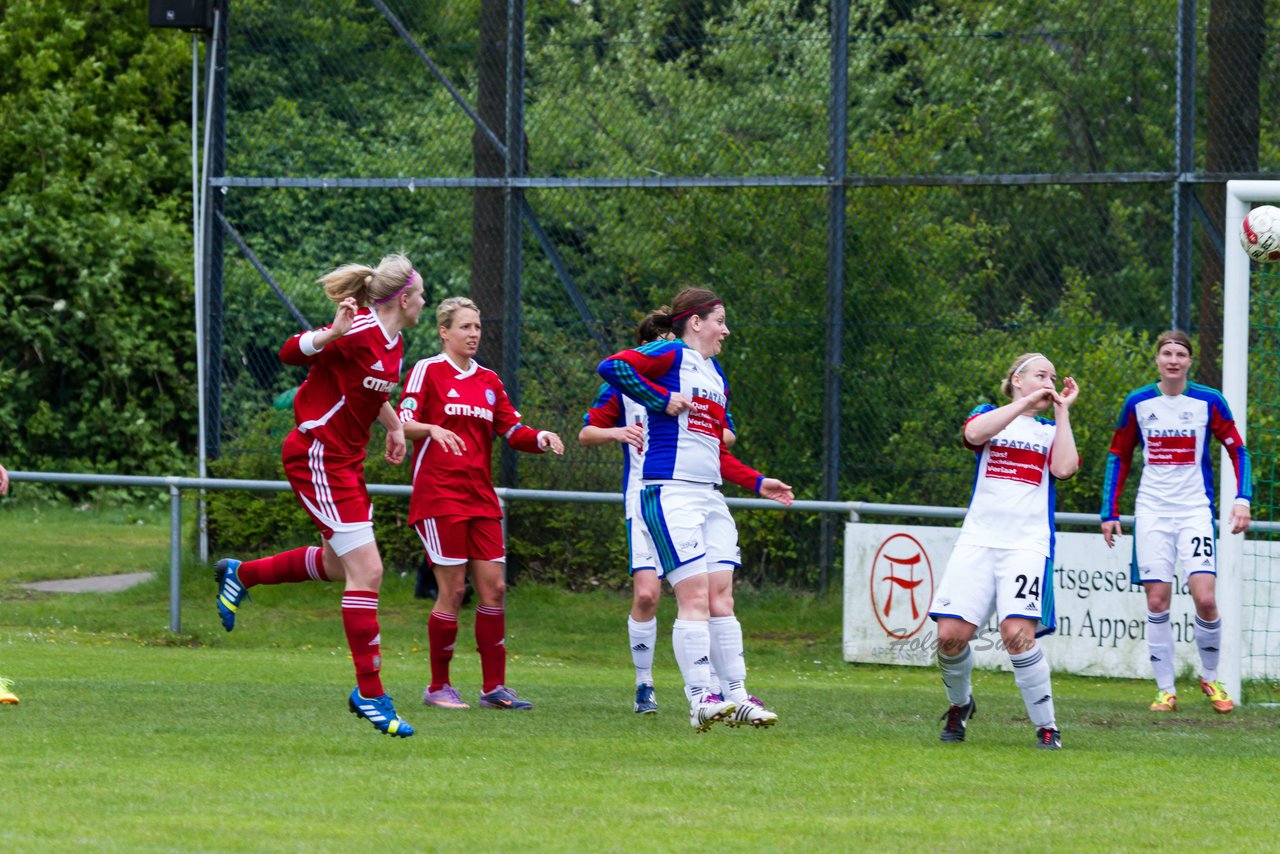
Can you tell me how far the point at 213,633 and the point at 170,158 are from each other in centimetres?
1611

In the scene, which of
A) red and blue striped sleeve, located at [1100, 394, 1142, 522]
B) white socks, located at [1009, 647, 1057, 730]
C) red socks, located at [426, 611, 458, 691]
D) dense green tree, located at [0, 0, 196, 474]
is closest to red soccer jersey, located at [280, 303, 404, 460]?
red socks, located at [426, 611, 458, 691]

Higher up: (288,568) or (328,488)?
(328,488)

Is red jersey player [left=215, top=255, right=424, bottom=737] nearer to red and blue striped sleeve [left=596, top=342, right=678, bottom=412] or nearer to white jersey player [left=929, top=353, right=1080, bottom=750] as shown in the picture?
red and blue striped sleeve [left=596, top=342, right=678, bottom=412]

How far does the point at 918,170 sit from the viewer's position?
1412cm

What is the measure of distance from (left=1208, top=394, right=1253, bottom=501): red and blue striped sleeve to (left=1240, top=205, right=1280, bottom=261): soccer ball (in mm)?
820

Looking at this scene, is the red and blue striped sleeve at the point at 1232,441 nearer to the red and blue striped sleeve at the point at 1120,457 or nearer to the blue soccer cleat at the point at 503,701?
the red and blue striped sleeve at the point at 1120,457

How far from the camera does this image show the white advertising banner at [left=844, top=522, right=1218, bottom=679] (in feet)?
38.0

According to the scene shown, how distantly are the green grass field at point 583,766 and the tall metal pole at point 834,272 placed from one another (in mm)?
1854

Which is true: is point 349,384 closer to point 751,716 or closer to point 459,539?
point 459,539

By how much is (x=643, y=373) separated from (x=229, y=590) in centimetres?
247

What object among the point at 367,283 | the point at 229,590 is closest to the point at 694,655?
the point at 367,283

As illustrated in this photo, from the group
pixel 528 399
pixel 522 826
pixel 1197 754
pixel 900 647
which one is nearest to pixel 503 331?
pixel 528 399

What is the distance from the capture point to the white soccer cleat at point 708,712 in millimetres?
7539

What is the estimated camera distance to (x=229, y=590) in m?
9.02
